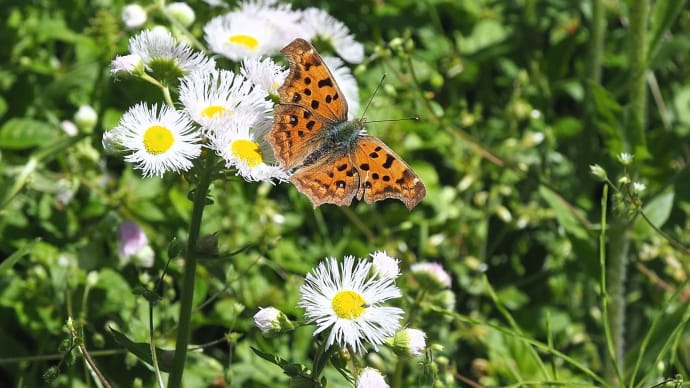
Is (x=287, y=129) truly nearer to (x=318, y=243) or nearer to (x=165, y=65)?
(x=165, y=65)

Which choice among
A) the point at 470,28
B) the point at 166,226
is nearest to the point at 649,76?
the point at 470,28

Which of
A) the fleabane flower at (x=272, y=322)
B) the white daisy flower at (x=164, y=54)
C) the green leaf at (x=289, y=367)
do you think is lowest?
the green leaf at (x=289, y=367)

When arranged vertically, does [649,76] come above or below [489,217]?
above

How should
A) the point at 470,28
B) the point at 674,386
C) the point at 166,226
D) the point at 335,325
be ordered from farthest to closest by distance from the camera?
the point at 470,28 < the point at 166,226 < the point at 674,386 < the point at 335,325

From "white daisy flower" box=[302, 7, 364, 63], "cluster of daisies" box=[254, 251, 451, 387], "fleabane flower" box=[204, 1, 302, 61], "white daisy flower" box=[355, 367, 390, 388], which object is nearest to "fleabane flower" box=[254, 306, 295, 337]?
"cluster of daisies" box=[254, 251, 451, 387]

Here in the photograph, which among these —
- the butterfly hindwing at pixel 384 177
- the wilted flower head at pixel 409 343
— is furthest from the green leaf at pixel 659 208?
the wilted flower head at pixel 409 343

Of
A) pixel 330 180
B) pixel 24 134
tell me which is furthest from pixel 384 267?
pixel 24 134

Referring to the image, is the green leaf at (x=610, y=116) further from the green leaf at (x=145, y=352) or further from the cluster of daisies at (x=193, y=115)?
the green leaf at (x=145, y=352)

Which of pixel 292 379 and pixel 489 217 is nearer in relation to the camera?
pixel 292 379
